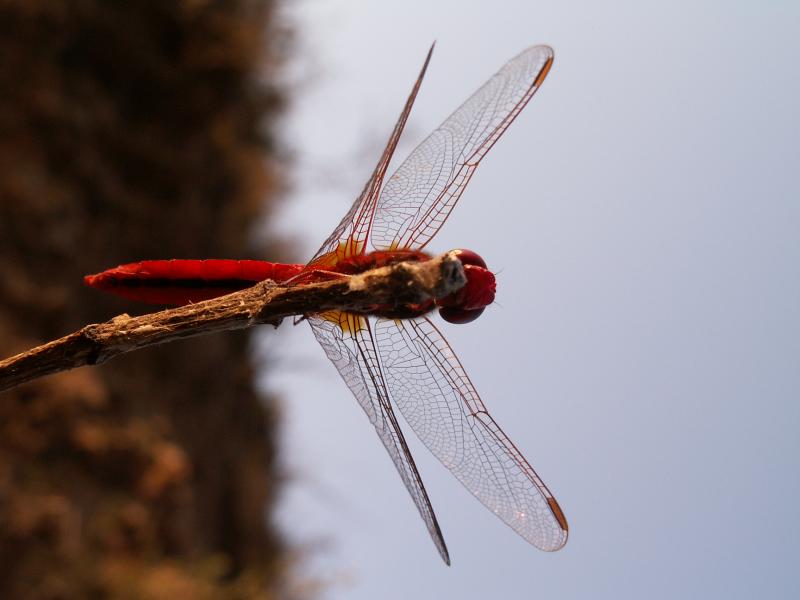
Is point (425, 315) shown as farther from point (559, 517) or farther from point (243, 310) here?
point (559, 517)

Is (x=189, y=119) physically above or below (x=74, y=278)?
above

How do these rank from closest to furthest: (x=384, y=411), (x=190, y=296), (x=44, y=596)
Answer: (x=384, y=411) < (x=190, y=296) < (x=44, y=596)

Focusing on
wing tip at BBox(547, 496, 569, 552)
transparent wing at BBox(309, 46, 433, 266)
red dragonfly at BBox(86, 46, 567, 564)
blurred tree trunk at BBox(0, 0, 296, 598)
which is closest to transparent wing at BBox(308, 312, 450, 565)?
red dragonfly at BBox(86, 46, 567, 564)

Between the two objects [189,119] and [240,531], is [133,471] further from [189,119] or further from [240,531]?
[189,119]

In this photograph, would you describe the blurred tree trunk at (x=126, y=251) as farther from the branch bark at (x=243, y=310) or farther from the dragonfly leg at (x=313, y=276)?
the dragonfly leg at (x=313, y=276)

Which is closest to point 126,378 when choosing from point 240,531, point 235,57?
point 240,531

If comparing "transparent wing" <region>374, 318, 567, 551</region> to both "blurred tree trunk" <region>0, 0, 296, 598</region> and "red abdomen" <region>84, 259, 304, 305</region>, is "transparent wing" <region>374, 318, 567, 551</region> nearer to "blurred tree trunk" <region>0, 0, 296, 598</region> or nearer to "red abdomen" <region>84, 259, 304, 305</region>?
"red abdomen" <region>84, 259, 304, 305</region>

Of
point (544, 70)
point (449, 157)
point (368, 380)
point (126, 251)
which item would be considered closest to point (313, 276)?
point (368, 380)

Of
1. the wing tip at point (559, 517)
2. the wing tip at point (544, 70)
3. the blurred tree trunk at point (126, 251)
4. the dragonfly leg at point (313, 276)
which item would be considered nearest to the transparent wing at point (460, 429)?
the wing tip at point (559, 517)
